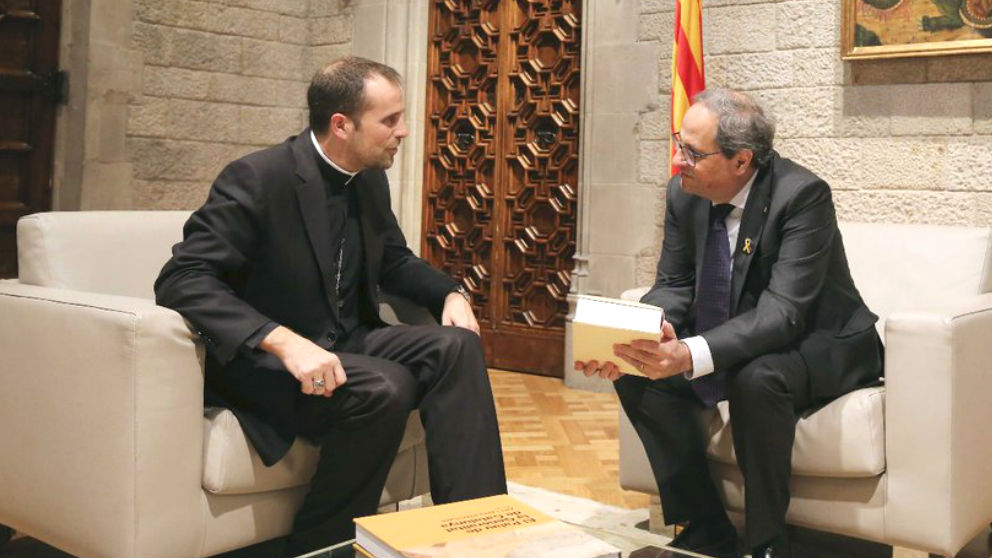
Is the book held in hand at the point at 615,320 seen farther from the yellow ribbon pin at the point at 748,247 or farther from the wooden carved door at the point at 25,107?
the wooden carved door at the point at 25,107

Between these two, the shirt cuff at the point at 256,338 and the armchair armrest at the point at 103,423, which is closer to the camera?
the armchair armrest at the point at 103,423

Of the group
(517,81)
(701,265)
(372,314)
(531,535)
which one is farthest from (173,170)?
(531,535)

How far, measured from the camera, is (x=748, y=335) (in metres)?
2.27

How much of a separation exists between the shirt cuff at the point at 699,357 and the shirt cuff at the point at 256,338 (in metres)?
0.89

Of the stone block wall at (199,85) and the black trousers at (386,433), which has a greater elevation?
the stone block wall at (199,85)

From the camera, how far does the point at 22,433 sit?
217 cm

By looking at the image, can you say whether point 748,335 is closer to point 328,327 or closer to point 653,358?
point 653,358

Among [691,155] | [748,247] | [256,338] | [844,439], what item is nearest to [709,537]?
[844,439]

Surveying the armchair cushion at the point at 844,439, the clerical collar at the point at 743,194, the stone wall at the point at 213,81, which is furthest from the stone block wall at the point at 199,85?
the armchair cushion at the point at 844,439

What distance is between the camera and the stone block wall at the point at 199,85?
5230 millimetres

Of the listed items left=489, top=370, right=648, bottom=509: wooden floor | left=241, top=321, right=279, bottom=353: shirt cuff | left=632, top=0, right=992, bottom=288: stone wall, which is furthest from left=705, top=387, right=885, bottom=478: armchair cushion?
left=632, top=0, right=992, bottom=288: stone wall

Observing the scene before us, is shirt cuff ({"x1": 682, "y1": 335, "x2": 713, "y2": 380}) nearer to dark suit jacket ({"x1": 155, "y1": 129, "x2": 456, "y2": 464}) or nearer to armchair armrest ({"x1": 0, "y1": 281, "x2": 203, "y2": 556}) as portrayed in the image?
dark suit jacket ({"x1": 155, "y1": 129, "x2": 456, "y2": 464})

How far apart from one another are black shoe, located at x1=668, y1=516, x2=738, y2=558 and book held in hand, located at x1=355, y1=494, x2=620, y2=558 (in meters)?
1.01

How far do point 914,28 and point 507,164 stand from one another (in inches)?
83.0
